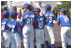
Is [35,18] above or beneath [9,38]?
above

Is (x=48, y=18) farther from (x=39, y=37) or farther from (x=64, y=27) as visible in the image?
(x=39, y=37)

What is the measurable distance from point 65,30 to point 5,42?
7.09 ft

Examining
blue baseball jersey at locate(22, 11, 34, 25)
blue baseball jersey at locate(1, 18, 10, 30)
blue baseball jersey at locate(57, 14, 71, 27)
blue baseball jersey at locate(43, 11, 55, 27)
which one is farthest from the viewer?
blue baseball jersey at locate(43, 11, 55, 27)

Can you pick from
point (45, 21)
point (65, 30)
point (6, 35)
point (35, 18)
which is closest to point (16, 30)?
point (6, 35)

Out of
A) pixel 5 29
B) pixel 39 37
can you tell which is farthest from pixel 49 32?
pixel 5 29

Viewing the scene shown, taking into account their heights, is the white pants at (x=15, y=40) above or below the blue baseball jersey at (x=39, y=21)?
below

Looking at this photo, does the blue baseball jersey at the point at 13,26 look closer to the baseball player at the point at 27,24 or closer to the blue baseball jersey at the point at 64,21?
the baseball player at the point at 27,24

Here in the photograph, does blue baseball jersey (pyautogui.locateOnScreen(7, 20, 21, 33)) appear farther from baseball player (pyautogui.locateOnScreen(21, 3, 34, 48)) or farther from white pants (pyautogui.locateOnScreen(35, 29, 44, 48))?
white pants (pyautogui.locateOnScreen(35, 29, 44, 48))

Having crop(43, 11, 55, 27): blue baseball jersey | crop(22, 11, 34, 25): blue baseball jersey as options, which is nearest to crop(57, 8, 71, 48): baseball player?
crop(43, 11, 55, 27): blue baseball jersey

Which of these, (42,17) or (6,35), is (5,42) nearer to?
(6,35)

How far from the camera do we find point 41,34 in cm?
526

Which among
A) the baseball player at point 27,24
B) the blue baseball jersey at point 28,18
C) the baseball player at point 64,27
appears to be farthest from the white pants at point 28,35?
the baseball player at point 64,27

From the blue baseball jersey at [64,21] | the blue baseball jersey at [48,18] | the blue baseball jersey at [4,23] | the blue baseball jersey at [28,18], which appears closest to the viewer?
the blue baseball jersey at [28,18]

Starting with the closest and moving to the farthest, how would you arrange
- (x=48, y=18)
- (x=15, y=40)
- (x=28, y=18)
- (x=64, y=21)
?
1. (x=28, y=18)
2. (x=15, y=40)
3. (x=64, y=21)
4. (x=48, y=18)
